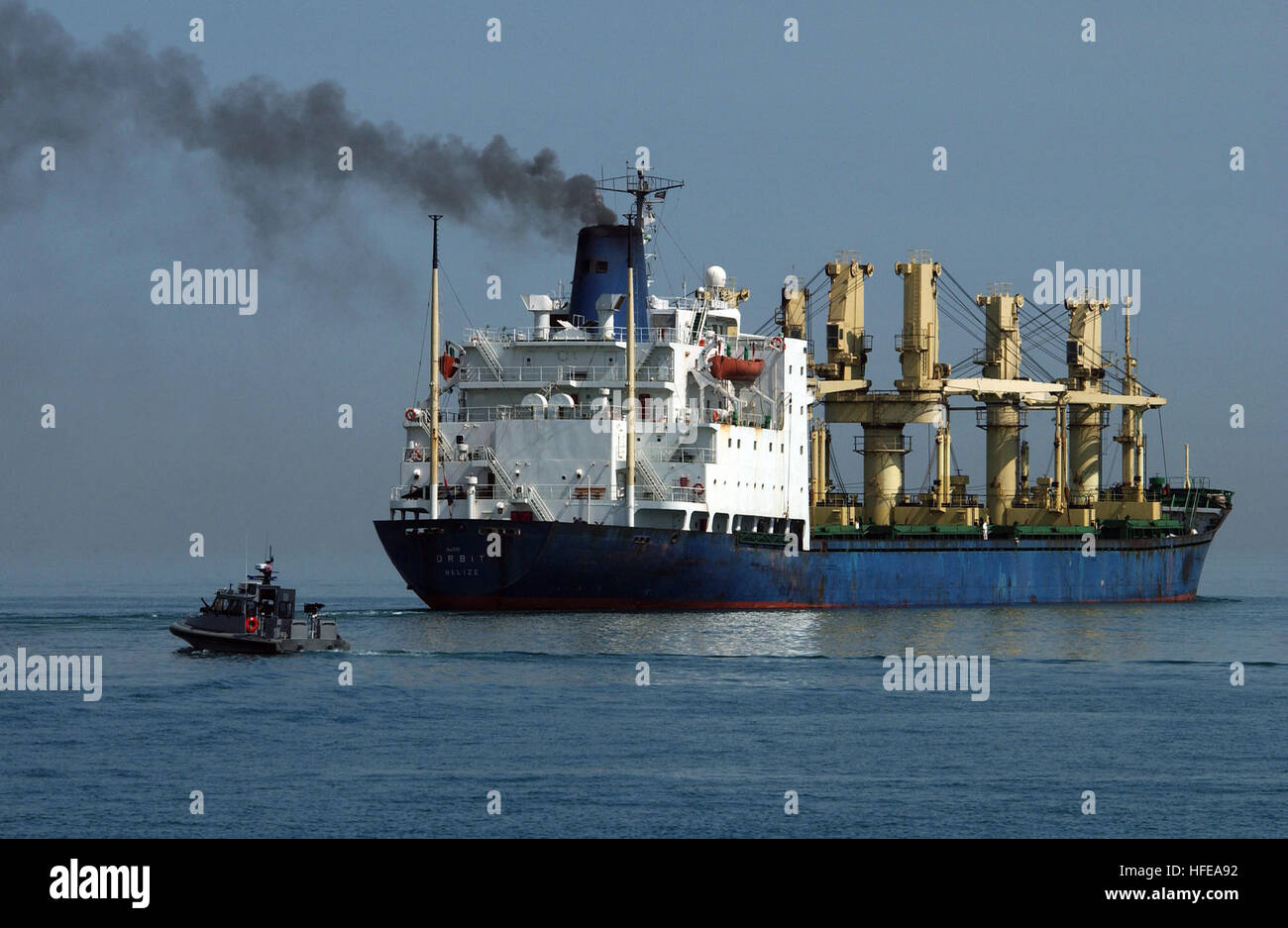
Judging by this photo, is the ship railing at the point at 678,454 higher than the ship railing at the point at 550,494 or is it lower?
higher

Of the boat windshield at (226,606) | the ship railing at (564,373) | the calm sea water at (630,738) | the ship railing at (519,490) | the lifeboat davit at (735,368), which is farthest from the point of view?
the lifeboat davit at (735,368)

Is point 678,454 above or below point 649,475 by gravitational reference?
above

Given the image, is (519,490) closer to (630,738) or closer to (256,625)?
(256,625)

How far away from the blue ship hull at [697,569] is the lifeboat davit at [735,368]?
572cm

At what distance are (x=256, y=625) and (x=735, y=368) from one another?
23.0m

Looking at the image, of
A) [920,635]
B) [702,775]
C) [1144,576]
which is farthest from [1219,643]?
[702,775]

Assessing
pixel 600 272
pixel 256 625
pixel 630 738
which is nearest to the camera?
pixel 630 738

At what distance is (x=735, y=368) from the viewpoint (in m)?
64.9

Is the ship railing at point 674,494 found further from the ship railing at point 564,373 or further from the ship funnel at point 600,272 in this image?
the ship funnel at point 600,272

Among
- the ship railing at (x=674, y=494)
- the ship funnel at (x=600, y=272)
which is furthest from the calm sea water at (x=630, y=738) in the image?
the ship funnel at (x=600, y=272)

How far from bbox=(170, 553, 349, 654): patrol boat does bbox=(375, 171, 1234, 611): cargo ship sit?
1088 cm

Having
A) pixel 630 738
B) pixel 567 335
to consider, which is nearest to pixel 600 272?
pixel 567 335

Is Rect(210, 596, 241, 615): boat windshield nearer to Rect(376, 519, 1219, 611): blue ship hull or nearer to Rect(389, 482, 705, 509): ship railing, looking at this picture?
Rect(376, 519, 1219, 611): blue ship hull

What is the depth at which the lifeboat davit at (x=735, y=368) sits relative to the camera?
2527 inches
